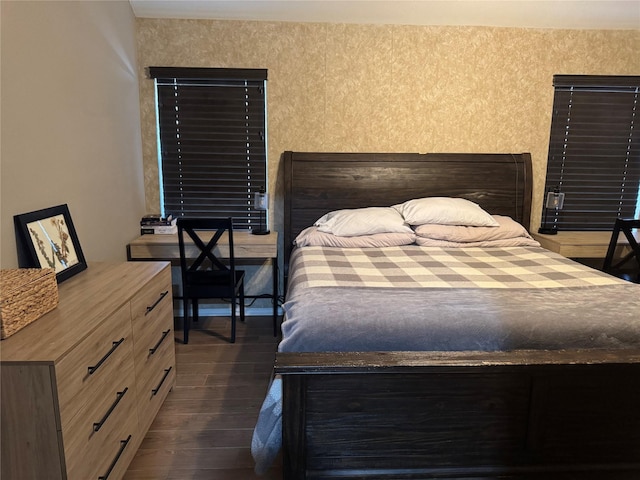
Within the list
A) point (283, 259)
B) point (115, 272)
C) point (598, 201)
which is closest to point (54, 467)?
point (115, 272)

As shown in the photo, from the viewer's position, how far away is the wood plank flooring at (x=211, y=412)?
196 cm

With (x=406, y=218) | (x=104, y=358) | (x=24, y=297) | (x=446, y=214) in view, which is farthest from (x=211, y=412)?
(x=446, y=214)

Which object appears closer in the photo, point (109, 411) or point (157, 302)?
point (109, 411)

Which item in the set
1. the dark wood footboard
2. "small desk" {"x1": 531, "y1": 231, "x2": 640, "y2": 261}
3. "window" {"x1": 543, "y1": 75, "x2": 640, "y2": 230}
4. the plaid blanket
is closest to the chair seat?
the plaid blanket

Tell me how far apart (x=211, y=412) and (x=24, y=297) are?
1206 millimetres

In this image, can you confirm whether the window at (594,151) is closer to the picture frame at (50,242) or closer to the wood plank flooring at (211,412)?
the wood plank flooring at (211,412)

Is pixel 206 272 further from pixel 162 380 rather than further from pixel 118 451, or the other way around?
pixel 118 451

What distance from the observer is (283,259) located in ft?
12.0

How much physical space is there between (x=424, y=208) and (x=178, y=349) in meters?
1.97

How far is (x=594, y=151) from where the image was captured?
144 inches

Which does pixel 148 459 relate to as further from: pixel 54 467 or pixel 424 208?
pixel 424 208

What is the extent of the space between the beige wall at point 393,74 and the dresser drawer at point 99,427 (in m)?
2.04

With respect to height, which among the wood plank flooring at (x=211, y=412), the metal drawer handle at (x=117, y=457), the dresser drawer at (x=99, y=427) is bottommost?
the wood plank flooring at (x=211, y=412)

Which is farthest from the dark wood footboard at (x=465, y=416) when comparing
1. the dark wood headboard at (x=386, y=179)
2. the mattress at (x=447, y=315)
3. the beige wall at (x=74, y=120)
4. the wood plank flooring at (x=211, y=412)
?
the dark wood headboard at (x=386, y=179)
